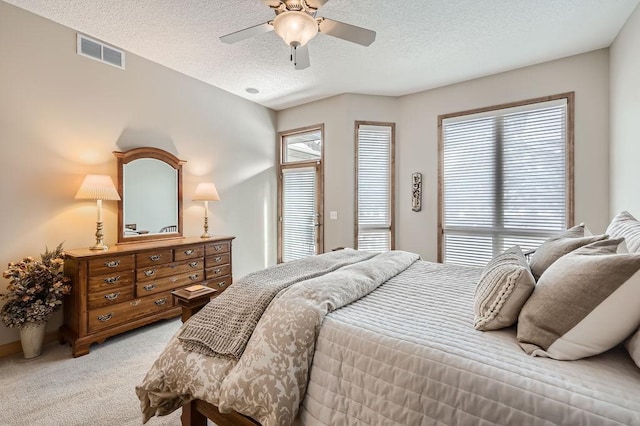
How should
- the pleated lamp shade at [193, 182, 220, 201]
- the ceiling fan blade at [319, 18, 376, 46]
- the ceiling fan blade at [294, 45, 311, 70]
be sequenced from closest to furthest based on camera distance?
the ceiling fan blade at [319, 18, 376, 46], the ceiling fan blade at [294, 45, 311, 70], the pleated lamp shade at [193, 182, 220, 201]

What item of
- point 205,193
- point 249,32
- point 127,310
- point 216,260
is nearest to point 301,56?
point 249,32

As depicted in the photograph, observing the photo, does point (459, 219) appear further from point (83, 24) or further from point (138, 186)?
point (83, 24)

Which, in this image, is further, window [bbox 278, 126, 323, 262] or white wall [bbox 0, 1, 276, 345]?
window [bbox 278, 126, 323, 262]

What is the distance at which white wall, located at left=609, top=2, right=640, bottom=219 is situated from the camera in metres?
2.43

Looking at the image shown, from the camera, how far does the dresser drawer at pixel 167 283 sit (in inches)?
115

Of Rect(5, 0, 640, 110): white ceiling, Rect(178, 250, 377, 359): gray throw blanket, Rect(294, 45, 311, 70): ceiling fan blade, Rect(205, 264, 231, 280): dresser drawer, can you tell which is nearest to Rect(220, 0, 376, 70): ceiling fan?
Rect(294, 45, 311, 70): ceiling fan blade

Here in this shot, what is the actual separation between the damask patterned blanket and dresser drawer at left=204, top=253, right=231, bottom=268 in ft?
6.66

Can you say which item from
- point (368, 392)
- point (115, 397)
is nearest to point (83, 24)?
point (115, 397)

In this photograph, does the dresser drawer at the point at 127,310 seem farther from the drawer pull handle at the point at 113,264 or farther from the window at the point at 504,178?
the window at the point at 504,178

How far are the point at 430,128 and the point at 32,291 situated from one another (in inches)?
186

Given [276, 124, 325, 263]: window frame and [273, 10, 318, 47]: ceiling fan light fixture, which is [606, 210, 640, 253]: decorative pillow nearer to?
[273, 10, 318, 47]: ceiling fan light fixture

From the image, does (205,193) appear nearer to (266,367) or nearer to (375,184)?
(375,184)

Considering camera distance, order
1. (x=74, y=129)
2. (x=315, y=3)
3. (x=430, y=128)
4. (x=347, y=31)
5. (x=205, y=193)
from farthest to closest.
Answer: (x=430, y=128)
(x=205, y=193)
(x=74, y=129)
(x=347, y=31)
(x=315, y=3)

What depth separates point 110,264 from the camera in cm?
268
